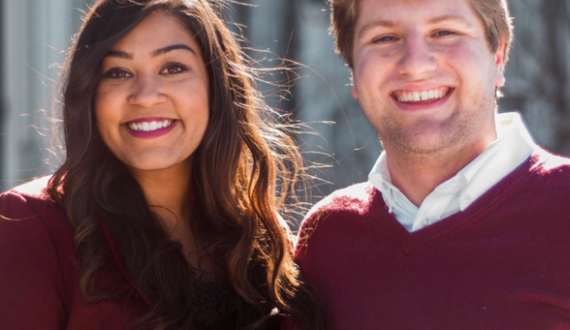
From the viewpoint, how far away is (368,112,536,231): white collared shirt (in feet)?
8.21

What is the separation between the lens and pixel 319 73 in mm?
5281

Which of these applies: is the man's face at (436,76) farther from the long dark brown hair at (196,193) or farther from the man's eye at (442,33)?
the long dark brown hair at (196,193)

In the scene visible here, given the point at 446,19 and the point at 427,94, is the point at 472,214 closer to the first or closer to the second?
the point at 427,94

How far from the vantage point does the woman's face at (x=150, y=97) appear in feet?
8.43

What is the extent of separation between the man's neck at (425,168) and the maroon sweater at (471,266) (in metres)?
0.13

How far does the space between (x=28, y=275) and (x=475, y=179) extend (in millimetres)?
1347

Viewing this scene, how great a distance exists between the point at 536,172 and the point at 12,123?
3.87m

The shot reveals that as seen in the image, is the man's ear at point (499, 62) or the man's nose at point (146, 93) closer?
the man's nose at point (146, 93)

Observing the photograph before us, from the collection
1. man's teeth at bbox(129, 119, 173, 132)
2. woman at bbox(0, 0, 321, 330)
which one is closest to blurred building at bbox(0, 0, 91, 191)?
woman at bbox(0, 0, 321, 330)

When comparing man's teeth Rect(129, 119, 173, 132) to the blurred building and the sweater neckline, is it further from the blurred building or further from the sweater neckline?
the blurred building

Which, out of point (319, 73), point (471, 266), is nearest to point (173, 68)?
point (471, 266)

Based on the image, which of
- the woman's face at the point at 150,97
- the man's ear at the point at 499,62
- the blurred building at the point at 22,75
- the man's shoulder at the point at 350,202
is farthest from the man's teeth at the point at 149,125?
the blurred building at the point at 22,75

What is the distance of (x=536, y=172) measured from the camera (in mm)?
2439

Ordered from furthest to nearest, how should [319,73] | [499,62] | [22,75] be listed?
[22,75]
[319,73]
[499,62]
